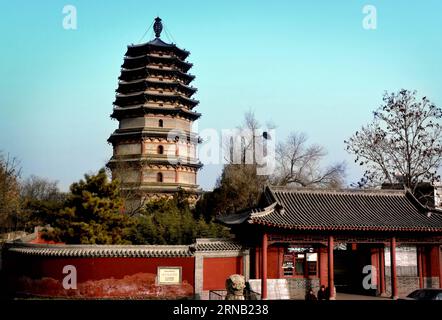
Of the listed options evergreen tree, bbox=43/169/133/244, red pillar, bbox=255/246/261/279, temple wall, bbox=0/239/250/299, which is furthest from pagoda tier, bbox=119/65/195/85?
red pillar, bbox=255/246/261/279

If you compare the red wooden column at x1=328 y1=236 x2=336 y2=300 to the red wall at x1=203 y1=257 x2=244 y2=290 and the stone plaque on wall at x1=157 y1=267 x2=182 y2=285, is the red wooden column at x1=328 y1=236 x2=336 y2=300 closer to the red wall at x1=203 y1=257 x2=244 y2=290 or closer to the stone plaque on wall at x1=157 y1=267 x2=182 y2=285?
the red wall at x1=203 y1=257 x2=244 y2=290

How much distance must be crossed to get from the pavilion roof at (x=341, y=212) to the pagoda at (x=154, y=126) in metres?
16.1

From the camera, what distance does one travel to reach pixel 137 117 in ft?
122

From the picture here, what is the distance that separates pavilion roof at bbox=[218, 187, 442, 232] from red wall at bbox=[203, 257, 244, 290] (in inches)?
57.6

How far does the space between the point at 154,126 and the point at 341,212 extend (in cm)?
2083

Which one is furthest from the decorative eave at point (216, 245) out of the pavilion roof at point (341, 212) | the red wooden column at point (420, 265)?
the red wooden column at point (420, 265)

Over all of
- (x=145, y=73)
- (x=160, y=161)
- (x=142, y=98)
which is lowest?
(x=160, y=161)

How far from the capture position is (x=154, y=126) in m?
36.9

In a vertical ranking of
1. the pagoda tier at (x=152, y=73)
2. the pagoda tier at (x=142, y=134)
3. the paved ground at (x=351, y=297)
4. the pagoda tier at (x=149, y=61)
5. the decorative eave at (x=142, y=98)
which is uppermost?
the pagoda tier at (x=149, y=61)

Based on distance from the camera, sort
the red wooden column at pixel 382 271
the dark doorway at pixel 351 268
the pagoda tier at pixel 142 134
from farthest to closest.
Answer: the pagoda tier at pixel 142 134, the dark doorway at pixel 351 268, the red wooden column at pixel 382 271

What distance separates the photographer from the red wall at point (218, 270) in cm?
1842

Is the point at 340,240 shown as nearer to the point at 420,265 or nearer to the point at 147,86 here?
the point at 420,265

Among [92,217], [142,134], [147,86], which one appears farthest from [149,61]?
[92,217]

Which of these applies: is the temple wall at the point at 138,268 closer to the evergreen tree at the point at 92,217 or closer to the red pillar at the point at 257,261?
the red pillar at the point at 257,261
